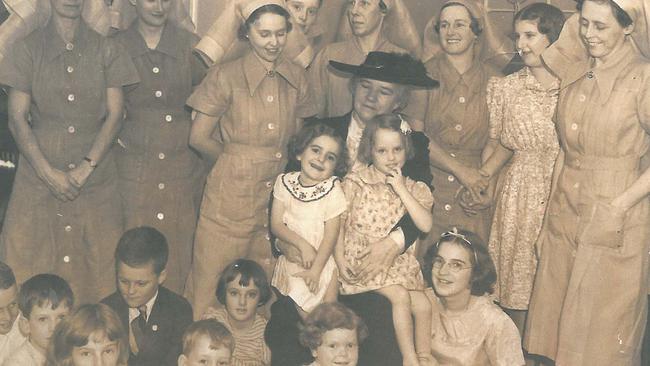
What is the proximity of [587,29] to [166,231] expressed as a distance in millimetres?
1876

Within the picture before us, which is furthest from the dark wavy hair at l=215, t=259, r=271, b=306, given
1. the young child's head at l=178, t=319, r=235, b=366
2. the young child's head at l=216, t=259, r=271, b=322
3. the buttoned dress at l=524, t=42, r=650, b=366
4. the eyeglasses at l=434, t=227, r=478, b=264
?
the buttoned dress at l=524, t=42, r=650, b=366

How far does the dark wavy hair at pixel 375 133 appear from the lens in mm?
5012

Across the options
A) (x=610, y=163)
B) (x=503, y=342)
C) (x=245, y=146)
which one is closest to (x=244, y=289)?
(x=245, y=146)

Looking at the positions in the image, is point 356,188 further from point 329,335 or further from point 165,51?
point 165,51

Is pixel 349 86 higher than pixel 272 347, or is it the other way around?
pixel 349 86

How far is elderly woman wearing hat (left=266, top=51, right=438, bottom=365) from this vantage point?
5.07 meters

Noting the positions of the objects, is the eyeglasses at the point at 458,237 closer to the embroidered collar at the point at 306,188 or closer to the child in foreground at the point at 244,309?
the embroidered collar at the point at 306,188

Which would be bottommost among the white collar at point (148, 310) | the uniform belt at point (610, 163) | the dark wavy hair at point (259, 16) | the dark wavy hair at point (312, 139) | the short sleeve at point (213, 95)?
the white collar at point (148, 310)

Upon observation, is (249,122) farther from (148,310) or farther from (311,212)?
(148,310)

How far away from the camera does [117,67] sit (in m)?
5.08

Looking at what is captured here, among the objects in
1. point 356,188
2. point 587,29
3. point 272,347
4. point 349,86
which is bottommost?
point 272,347

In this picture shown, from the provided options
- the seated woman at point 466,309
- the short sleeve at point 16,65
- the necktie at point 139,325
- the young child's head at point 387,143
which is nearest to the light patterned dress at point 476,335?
the seated woman at point 466,309

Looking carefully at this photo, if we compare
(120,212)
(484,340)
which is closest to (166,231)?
A: (120,212)

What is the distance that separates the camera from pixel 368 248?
16.8 feet
